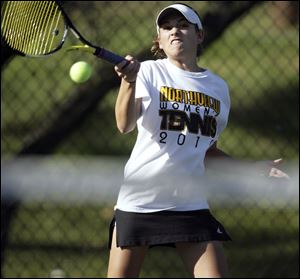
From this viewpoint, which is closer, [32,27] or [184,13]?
[184,13]

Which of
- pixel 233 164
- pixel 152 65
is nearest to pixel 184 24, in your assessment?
pixel 152 65

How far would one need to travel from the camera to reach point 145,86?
3.69 meters

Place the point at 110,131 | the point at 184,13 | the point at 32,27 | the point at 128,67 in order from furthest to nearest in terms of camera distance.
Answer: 1. the point at 110,131
2. the point at 32,27
3. the point at 184,13
4. the point at 128,67

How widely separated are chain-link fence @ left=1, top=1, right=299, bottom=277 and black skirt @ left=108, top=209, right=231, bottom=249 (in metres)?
1.60

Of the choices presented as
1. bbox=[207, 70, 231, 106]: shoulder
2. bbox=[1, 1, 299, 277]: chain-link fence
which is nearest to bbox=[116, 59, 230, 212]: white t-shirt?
bbox=[207, 70, 231, 106]: shoulder

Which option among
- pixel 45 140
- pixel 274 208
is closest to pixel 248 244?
pixel 274 208

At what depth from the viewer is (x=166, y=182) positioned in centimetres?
371

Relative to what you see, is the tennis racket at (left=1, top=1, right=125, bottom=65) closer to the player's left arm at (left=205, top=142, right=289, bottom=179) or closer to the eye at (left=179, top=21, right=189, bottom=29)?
the eye at (left=179, top=21, right=189, bottom=29)

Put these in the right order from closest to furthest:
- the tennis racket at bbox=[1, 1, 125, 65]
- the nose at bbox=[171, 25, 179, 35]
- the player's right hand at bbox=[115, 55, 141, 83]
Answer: the player's right hand at bbox=[115, 55, 141, 83] → the nose at bbox=[171, 25, 179, 35] → the tennis racket at bbox=[1, 1, 125, 65]

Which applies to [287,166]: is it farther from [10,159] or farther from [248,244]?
[10,159]

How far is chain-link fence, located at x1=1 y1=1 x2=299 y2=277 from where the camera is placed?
5238mm

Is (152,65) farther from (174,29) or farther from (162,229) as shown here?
(162,229)

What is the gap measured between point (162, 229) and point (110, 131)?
2335mm

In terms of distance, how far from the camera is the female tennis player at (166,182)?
3695 mm
